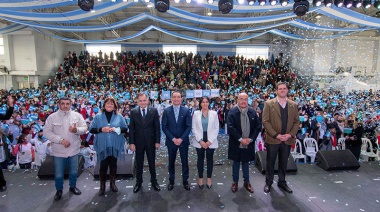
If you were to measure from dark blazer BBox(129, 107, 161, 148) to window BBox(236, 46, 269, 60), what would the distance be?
54.2ft

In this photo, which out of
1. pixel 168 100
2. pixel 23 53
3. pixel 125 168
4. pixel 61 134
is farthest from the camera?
pixel 23 53

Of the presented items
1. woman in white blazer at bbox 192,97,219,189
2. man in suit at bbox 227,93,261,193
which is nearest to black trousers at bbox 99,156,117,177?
woman in white blazer at bbox 192,97,219,189

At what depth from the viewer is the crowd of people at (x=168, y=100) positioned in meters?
3.14

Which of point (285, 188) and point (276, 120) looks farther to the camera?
point (285, 188)

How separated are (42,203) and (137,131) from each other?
4.45 ft

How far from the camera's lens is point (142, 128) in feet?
9.98

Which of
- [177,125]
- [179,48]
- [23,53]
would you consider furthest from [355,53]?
[23,53]

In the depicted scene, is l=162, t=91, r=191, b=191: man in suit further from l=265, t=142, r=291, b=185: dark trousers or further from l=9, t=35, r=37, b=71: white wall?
l=9, t=35, r=37, b=71: white wall

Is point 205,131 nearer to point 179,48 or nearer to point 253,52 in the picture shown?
point 179,48

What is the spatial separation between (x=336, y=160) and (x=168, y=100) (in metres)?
6.62

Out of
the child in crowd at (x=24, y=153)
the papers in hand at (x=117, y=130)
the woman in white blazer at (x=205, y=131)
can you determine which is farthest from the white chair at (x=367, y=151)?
the child in crowd at (x=24, y=153)

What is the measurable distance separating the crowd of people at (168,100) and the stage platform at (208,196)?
0.17m

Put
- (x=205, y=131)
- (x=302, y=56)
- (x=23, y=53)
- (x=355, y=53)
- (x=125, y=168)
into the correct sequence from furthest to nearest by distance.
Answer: (x=302, y=56), (x=355, y=53), (x=23, y=53), (x=125, y=168), (x=205, y=131)

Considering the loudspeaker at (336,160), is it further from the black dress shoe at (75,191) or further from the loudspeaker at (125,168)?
the black dress shoe at (75,191)
